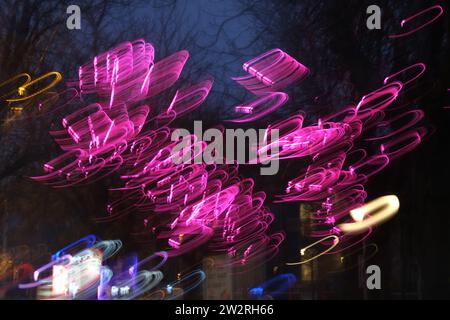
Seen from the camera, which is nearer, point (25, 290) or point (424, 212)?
point (25, 290)

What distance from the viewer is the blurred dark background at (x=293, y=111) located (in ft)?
23.5

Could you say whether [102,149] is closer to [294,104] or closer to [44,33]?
[44,33]

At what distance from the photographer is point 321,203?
284 inches

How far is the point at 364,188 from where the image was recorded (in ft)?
23.9

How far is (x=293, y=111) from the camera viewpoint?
7.32m

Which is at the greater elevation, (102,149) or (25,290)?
(102,149)

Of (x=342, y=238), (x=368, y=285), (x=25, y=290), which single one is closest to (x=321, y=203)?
(x=342, y=238)

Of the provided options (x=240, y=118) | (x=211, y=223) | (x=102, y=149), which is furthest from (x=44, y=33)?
(x=211, y=223)

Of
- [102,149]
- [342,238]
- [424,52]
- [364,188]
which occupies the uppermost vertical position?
[424,52]

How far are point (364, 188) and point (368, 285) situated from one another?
3.61 feet

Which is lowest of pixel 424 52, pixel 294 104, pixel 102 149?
pixel 102 149

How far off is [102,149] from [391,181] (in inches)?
131

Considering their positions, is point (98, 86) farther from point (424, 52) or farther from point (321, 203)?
point (424, 52)

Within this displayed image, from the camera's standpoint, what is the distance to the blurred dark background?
7.15 m
